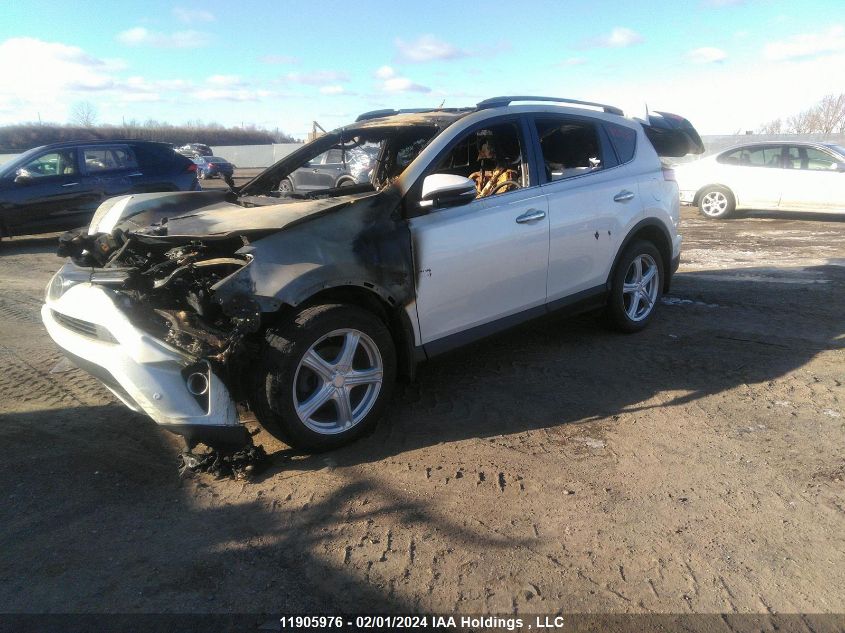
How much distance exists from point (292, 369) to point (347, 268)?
613 mm

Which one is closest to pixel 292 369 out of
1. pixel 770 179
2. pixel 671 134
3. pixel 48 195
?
pixel 671 134

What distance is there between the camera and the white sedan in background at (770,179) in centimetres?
1223

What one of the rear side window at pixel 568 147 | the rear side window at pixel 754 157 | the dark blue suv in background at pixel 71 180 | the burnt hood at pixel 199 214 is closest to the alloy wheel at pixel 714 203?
Result: the rear side window at pixel 754 157

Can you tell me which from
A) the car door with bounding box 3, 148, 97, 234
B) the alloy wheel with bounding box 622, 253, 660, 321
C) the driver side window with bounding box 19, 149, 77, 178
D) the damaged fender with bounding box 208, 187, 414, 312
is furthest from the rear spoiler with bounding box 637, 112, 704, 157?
the driver side window with bounding box 19, 149, 77, 178

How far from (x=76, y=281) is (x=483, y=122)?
2.74 m

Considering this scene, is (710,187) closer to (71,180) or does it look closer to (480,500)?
(71,180)

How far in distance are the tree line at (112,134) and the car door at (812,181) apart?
50.0 metres

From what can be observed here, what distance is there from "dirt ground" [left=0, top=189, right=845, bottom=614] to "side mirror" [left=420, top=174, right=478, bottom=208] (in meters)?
1.05

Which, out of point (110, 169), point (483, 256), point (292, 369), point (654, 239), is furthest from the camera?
point (110, 169)

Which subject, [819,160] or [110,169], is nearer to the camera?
[110,169]

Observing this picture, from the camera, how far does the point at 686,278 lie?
25.4 ft

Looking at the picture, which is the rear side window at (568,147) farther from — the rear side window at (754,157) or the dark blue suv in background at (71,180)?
the rear side window at (754,157)

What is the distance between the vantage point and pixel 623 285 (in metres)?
5.26

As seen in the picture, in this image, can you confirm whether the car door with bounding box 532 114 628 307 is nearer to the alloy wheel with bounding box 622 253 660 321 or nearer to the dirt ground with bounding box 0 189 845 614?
the alloy wheel with bounding box 622 253 660 321
